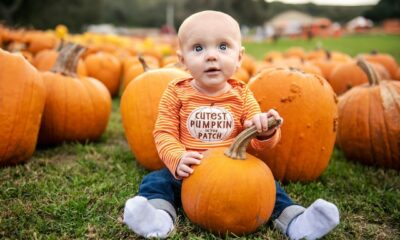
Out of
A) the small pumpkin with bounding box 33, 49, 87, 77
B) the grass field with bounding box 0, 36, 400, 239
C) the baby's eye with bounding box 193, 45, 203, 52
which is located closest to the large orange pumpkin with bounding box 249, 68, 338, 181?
the grass field with bounding box 0, 36, 400, 239

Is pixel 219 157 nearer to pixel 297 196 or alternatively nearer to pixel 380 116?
pixel 297 196

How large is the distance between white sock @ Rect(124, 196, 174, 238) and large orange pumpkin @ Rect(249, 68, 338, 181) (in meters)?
1.03

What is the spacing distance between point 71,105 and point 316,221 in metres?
2.76

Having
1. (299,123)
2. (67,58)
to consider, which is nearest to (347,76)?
(299,123)

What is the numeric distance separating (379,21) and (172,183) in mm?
61978

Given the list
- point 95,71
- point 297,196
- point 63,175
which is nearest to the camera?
point 297,196

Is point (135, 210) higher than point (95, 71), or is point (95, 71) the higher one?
point (135, 210)

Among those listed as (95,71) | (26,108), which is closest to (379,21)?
(95,71)

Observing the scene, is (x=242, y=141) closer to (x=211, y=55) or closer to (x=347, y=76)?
(x=211, y=55)

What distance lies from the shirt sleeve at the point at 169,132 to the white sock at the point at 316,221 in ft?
2.58

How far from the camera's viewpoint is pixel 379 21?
56750 mm

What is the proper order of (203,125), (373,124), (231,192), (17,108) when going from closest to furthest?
(231,192)
(203,125)
(17,108)
(373,124)

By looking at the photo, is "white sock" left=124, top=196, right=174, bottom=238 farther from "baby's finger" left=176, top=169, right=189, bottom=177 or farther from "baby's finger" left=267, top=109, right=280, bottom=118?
"baby's finger" left=267, top=109, right=280, bottom=118

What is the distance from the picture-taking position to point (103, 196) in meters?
2.81
